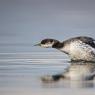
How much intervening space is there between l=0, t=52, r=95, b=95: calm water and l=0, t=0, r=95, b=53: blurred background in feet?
4.50

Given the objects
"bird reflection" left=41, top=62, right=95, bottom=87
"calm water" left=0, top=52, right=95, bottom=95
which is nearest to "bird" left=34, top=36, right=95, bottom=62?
"calm water" left=0, top=52, right=95, bottom=95

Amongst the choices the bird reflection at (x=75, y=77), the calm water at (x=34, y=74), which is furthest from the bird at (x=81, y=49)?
the bird reflection at (x=75, y=77)

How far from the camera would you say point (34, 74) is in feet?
43.1

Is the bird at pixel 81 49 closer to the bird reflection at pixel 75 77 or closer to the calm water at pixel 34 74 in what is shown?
the calm water at pixel 34 74

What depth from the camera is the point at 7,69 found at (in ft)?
45.6

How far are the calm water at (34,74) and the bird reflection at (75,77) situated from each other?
0.01 m

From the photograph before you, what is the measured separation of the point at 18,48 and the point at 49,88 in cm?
688

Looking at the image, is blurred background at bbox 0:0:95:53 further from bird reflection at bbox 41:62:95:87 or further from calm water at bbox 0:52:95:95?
bird reflection at bbox 41:62:95:87

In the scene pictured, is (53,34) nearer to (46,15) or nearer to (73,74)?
(46,15)

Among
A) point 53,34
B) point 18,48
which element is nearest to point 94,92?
point 18,48

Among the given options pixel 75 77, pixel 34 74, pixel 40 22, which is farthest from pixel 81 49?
pixel 40 22

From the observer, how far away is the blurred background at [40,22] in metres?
20.7

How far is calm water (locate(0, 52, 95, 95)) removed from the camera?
1101cm

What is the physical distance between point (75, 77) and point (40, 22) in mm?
14784
